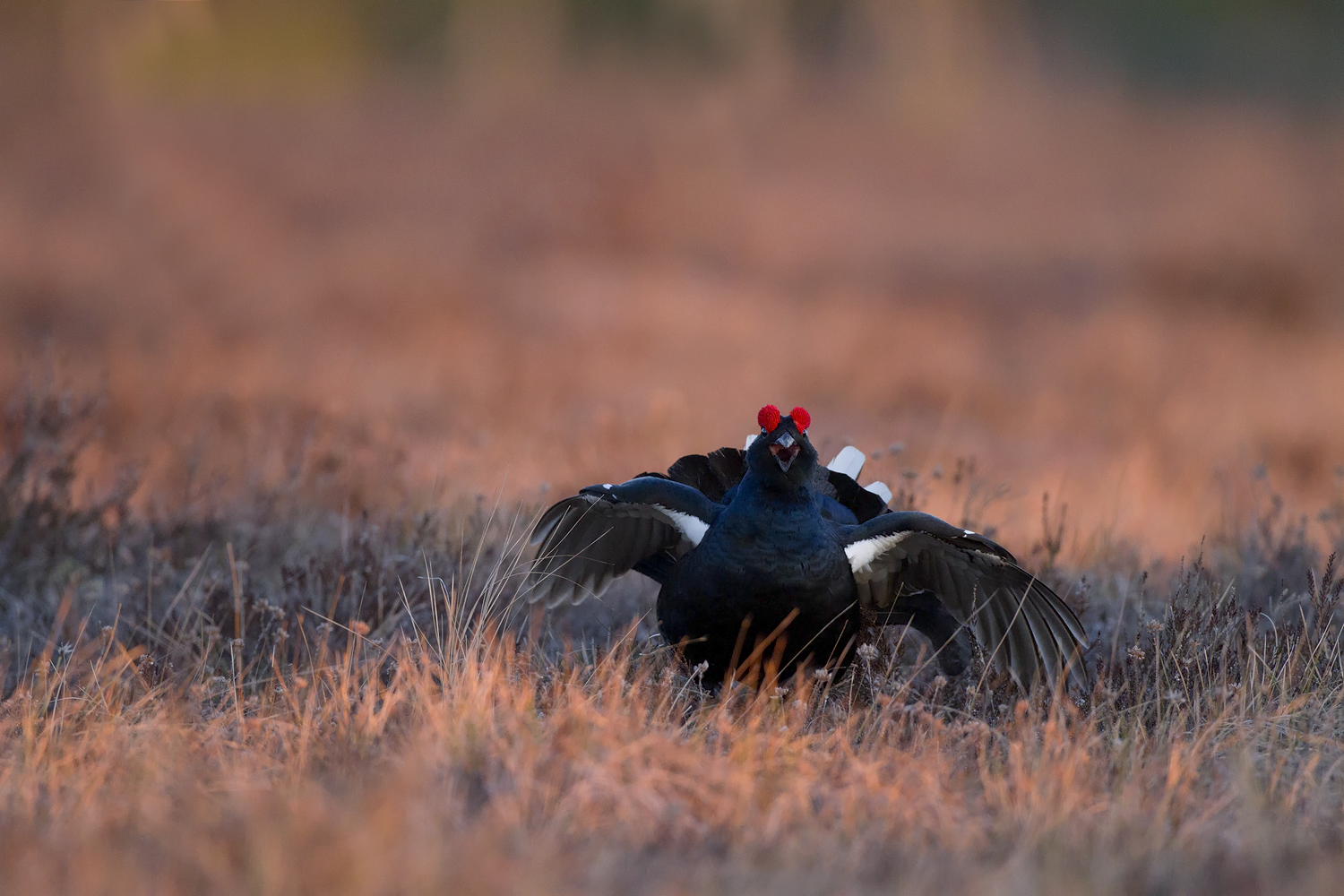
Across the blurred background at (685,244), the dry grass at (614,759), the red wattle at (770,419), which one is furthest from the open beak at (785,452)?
the blurred background at (685,244)

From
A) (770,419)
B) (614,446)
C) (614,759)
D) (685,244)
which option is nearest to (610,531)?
(770,419)

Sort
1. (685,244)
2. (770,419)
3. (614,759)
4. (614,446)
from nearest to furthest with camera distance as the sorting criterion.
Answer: (614,759)
(770,419)
(614,446)
(685,244)

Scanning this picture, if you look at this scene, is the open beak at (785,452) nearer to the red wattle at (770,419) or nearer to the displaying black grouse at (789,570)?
the displaying black grouse at (789,570)

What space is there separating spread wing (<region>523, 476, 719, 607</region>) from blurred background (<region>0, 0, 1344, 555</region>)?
1.10 meters

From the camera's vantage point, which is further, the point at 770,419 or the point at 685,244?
the point at 685,244

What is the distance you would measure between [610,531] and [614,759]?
1.21 m

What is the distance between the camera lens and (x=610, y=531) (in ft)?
12.2

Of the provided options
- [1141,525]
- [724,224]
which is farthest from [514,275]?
[1141,525]

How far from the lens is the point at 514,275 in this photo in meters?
13.0

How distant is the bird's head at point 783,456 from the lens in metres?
3.28

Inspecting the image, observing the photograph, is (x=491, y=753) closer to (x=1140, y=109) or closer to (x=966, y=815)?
(x=966, y=815)

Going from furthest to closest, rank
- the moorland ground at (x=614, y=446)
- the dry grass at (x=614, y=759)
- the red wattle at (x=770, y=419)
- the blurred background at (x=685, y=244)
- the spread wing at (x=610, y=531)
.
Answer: the blurred background at (x=685, y=244) < the spread wing at (x=610, y=531) < the red wattle at (x=770, y=419) < the moorland ground at (x=614, y=446) < the dry grass at (x=614, y=759)

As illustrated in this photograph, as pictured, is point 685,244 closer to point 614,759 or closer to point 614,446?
point 614,446

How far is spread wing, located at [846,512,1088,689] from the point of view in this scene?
3420 millimetres
